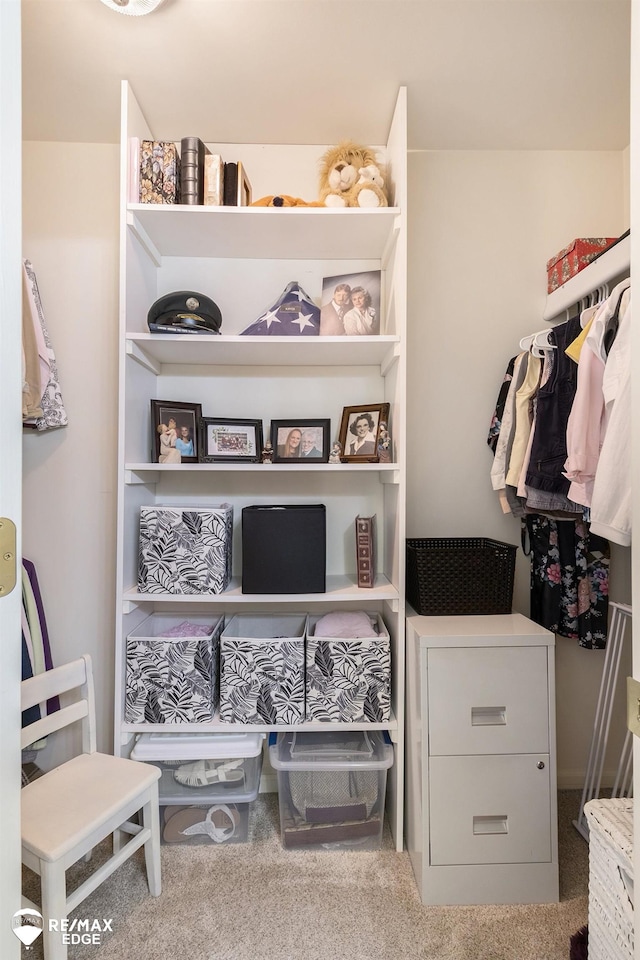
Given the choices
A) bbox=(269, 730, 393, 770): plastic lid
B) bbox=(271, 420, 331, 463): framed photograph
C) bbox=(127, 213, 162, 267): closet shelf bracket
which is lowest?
bbox=(269, 730, 393, 770): plastic lid

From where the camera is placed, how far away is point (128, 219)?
70.9 inches

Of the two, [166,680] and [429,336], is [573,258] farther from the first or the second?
[166,680]

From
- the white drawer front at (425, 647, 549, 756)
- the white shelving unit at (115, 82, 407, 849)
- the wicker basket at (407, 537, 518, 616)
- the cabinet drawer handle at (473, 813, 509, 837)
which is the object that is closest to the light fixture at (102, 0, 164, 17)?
the white shelving unit at (115, 82, 407, 849)

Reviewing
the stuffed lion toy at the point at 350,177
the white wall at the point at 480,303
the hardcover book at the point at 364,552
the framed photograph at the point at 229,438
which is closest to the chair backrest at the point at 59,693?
the framed photograph at the point at 229,438

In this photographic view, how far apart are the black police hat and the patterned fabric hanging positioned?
1428mm

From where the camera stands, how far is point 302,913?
1.55 meters

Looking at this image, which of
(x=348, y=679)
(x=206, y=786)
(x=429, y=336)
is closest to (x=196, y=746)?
(x=206, y=786)

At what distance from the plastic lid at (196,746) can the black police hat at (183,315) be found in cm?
138

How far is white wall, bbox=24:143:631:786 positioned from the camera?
2.14 meters

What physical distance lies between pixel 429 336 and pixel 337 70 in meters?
0.95

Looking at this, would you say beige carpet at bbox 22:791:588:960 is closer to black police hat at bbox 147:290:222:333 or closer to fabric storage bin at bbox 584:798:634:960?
fabric storage bin at bbox 584:798:634:960

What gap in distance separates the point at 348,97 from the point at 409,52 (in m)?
0.26

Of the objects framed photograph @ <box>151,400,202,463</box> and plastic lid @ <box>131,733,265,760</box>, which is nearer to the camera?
plastic lid @ <box>131,733,265,760</box>

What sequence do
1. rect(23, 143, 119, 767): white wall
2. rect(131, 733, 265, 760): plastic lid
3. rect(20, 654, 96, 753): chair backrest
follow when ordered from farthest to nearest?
rect(23, 143, 119, 767): white wall
rect(131, 733, 265, 760): plastic lid
rect(20, 654, 96, 753): chair backrest
